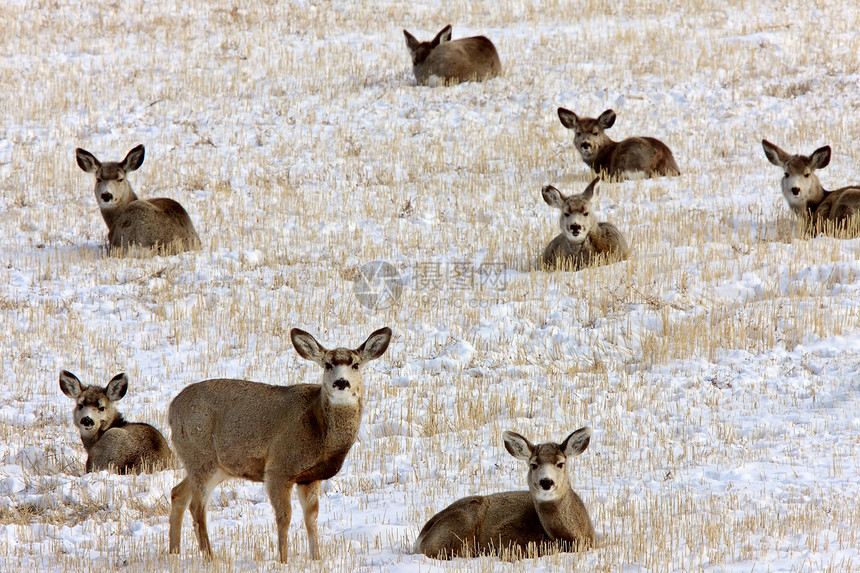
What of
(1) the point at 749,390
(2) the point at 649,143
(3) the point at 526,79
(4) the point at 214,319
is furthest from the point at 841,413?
(3) the point at 526,79

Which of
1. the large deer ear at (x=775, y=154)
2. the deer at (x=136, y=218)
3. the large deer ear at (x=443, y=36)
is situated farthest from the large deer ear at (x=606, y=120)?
the deer at (x=136, y=218)

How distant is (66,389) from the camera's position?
31.7ft

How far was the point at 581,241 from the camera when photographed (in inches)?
533

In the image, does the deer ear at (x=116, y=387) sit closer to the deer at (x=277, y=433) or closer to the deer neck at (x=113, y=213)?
the deer at (x=277, y=433)

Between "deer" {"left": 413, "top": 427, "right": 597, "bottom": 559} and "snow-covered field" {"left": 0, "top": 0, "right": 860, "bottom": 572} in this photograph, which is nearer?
"deer" {"left": 413, "top": 427, "right": 597, "bottom": 559}

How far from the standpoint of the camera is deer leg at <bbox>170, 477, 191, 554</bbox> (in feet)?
22.7

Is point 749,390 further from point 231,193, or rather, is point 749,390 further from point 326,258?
point 231,193

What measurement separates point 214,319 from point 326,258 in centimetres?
247

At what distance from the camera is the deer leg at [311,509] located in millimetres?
6621

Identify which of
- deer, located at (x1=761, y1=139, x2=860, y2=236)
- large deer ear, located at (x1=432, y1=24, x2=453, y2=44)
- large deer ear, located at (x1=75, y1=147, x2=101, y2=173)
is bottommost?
deer, located at (x1=761, y1=139, x2=860, y2=236)

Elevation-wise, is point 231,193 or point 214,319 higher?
point 231,193

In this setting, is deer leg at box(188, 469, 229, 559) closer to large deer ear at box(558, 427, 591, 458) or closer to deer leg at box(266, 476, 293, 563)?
deer leg at box(266, 476, 293, 563)

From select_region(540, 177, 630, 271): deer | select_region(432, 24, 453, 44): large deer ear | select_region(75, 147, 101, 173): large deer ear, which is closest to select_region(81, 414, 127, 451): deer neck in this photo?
select_region(540, 177, 630, 271): deer

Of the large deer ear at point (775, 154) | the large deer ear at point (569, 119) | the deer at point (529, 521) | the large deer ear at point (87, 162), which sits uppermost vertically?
the large deer ear at point (569, 119)
